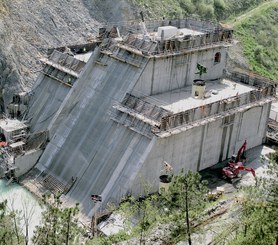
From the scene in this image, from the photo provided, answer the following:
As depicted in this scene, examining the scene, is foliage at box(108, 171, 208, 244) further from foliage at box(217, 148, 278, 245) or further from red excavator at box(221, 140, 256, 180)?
red excavator at box(221, 140, 256, 180)

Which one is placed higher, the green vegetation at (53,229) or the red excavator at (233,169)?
the green vegetation at (53,229)

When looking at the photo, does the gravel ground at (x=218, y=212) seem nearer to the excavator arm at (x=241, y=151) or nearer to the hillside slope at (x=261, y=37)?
the excavator arm at (x=241, y=151)

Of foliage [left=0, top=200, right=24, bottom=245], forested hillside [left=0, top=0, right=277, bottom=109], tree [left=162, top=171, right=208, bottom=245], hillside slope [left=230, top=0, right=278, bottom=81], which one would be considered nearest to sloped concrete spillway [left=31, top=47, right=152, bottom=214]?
tree [left=162, top=171, right=208, bottom=245]

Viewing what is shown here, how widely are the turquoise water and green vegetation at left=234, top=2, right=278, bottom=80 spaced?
38.0 meters

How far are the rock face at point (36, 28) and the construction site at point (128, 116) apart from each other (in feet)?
14.7

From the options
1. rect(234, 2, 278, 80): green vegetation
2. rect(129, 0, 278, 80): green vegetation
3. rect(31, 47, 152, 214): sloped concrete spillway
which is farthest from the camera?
rect(234, 2, 278, 80): green vegetation

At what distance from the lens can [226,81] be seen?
42594 mm

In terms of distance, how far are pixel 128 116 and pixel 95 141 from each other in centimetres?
302

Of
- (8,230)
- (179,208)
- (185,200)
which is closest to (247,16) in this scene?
(179,208)

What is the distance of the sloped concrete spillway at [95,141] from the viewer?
32688mm

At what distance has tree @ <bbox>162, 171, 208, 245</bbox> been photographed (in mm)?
22219

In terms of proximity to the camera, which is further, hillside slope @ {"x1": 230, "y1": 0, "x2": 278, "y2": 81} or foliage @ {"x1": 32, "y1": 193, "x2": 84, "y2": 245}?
hillside slope @ {"x1": 230, "y1": 0, "x2": 278, "y2": 81}

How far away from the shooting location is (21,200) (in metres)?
33.5

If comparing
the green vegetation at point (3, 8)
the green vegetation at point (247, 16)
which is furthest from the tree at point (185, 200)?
the green vegetation at point (247, 16)
